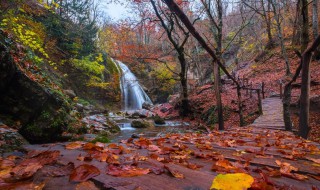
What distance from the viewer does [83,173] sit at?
1.00 m

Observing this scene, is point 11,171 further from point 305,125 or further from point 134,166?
point 305,125

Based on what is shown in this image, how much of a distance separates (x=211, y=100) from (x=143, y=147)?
13442mm

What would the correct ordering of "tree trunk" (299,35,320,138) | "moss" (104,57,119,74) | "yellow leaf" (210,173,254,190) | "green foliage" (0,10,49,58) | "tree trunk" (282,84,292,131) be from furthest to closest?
1. "moss" (104,57,119,74)
2. "green foliage" (0,10,49,58)
3. "tree trunk" (282,84,292,131)
4. "tree trunk" (299,35,320,138)
5. "yellow leaf" (210,173,254,190)

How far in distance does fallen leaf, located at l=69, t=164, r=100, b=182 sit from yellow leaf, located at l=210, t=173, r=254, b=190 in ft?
1.80

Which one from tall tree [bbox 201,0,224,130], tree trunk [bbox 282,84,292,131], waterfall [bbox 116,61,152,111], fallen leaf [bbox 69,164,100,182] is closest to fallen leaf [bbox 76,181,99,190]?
fallen leaf [bbox 69,164,100,182]

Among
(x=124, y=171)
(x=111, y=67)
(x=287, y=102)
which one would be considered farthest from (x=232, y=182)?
(x=111, y=67)

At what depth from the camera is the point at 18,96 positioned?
4035 mm

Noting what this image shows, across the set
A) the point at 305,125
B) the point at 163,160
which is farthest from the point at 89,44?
the point at 163,160

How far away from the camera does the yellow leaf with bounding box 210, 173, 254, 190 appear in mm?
813

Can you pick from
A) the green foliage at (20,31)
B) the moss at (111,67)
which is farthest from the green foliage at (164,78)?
the green foliage at (20,31)

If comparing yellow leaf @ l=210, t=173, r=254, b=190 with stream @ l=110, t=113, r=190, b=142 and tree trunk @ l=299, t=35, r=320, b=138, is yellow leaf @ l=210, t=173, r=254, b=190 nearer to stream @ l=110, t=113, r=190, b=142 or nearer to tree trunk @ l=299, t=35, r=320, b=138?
tree trunk @ l=299, t=35, r=320, b=138

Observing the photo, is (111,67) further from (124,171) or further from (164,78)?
(124,171)

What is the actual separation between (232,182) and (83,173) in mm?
665

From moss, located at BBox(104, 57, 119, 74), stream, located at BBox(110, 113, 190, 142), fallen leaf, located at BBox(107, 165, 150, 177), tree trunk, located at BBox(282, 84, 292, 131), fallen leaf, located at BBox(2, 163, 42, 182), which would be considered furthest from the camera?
moss, located at BBox(104, 57, 119, 74)
